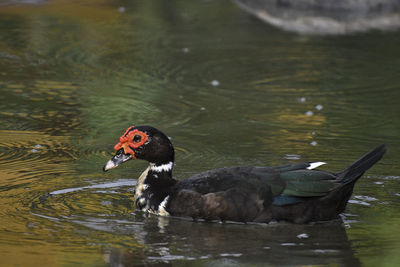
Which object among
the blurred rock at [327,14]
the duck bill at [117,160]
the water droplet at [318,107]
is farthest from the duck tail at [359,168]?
the blurred rock at [327,14]

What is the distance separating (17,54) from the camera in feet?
43.1

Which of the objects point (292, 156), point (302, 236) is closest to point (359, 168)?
point (302, 236)

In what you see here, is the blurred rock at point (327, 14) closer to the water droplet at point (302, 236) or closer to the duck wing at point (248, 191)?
the duck wing at point (248, 191)

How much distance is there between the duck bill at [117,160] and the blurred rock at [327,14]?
8137mm

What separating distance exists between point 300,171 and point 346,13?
33.5 ft

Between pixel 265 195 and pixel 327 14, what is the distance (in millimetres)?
10067

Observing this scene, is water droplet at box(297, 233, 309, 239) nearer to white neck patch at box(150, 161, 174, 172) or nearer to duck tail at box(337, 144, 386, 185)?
duck tail at box(337, 144, 386, 185)

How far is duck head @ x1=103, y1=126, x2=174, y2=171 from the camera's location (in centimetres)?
749

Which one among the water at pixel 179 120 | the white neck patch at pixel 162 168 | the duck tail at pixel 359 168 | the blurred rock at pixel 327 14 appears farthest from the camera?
the blurred rock at pixel 327 14

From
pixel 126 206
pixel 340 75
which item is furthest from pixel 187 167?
pixel 340 75

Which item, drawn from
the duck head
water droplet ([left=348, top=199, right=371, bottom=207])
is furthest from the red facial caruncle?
water droplet ([left=348, top=199, right=371, bottom=207])

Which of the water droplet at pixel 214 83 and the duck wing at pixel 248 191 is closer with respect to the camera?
the duck wing at pixel 248 191

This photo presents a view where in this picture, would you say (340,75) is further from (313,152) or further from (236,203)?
(236,203)

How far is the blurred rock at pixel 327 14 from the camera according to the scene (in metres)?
15.5
